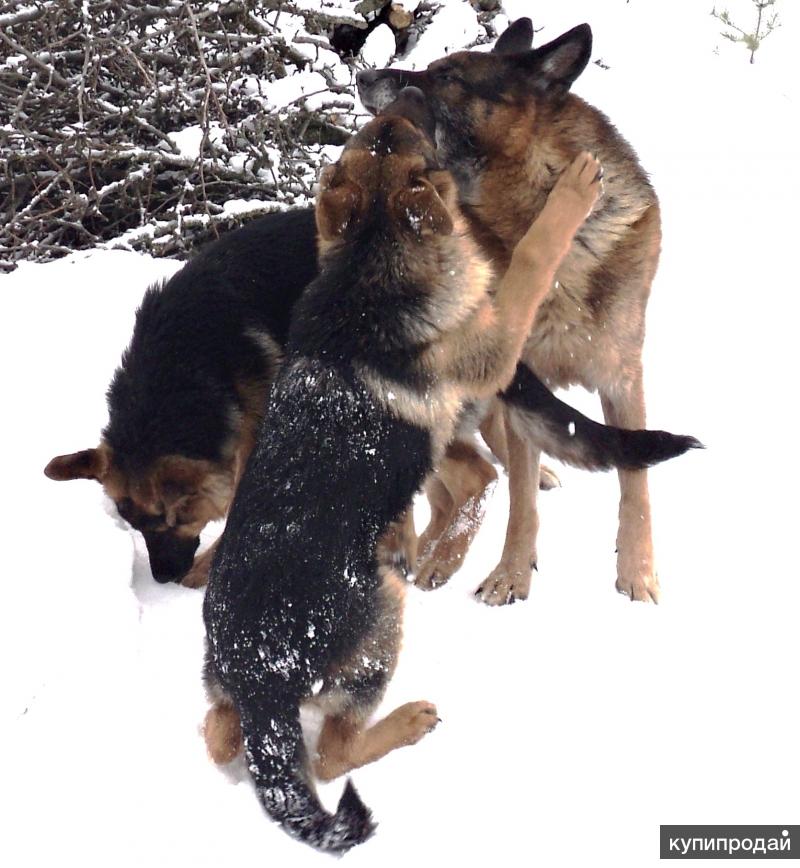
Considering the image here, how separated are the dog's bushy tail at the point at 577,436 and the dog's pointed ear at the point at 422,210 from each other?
2.75 ft

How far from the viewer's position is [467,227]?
3623 millimetres

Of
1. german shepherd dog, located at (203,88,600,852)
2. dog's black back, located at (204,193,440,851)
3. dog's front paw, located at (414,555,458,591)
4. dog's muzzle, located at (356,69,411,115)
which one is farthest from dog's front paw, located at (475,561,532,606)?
dog's muzzle, located at (356,69,411,115)

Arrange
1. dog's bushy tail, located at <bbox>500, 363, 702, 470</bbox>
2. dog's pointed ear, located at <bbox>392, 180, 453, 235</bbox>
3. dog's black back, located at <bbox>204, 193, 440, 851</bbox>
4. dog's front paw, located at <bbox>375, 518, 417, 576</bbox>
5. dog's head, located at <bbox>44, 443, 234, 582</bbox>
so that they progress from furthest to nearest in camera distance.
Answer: dog's head, located at <bbox>44, 443, 234, 582</bbox> → dog's front paw, located at <bbox>375, 518, 417, 576</bbox> → dog's bushy tail, located at <bbox>500, 363, 702, 470</bbox> → dog's pointed ear, located at <bbox>392, 180, 453, 235</bbox> → dog's black back, located at <bbox>204, 193, 440, 851</bbox>

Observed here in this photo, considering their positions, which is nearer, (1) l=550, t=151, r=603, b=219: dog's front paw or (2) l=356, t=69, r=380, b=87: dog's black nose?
(1) l=550, t=151, r=603, b=219: dog's front paw

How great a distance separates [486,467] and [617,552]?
2.57ft

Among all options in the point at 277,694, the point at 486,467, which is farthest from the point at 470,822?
the point at 486,467

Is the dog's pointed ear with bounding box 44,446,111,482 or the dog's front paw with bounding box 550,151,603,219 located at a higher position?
the dog's front paw with bounding box 550,151,603,219

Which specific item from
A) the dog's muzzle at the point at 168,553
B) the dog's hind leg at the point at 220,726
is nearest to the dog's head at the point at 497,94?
the dog's muzzle at the point at 168,553

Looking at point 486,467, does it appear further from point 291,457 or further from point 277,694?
point 277,694

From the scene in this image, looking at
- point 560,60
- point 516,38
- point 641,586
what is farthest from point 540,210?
point 641,586

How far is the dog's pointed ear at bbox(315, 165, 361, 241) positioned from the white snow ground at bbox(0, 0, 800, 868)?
1700 millimetres

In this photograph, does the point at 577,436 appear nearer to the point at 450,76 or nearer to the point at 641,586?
the point at 641,586

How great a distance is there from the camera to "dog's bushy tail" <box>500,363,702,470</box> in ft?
11.7

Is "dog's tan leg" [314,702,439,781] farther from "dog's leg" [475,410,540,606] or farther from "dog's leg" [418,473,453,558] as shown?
"dog's leg" [418,473,453,558]
